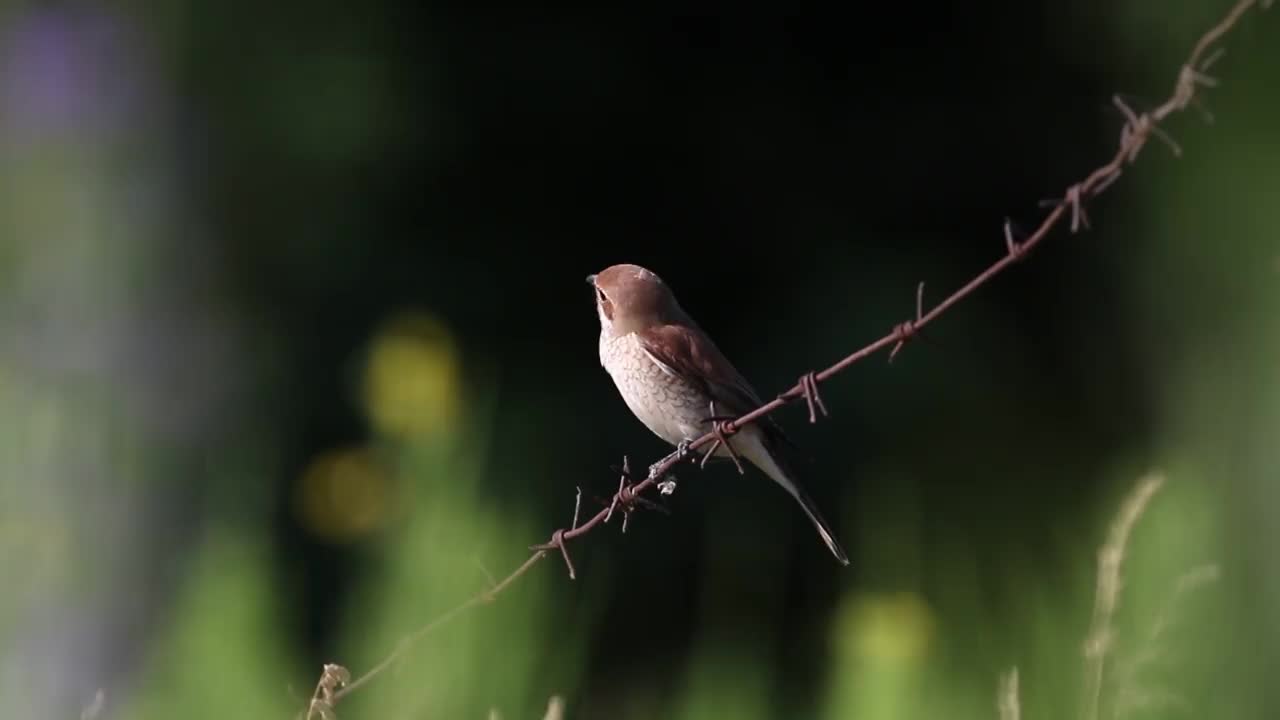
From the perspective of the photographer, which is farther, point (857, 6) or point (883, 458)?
point (857, 6)

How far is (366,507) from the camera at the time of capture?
2426 millimetres

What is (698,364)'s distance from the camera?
2447 mm

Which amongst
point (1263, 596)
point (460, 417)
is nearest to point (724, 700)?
point (460, 417)

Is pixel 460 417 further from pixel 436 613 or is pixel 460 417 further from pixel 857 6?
pixel 857 6

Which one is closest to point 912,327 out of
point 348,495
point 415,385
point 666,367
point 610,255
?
point 415,385

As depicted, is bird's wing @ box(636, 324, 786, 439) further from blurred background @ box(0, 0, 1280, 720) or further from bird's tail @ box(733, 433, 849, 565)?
blurred background @ box(0, 0, 1280, 720)

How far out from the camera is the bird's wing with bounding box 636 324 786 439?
7.95 ft

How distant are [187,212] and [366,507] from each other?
93.8 inches

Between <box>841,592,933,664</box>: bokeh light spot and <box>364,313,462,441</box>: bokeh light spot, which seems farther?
<box>364,313,462,441</box>: bokeh light spot

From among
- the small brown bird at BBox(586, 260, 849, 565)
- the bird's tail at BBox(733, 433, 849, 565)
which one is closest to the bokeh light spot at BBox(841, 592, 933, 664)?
the small brown bird at BBox(586, 260, 849, 565)

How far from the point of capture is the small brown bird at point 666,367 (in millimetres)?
2391

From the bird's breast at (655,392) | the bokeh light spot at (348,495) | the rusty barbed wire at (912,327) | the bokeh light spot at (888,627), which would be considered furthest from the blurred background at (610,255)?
the rusty barbed wire at (912,327)

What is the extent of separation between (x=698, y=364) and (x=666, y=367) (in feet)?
0.14

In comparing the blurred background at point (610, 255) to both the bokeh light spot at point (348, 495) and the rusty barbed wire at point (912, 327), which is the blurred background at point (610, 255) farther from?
the rusty barbed wire at point (912, 327)
